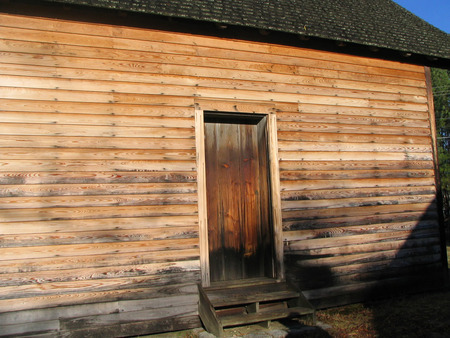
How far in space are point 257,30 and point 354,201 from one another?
310cm

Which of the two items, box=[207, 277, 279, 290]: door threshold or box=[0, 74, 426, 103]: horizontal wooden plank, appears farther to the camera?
box=[207, 277, 279, 290]: door threshold

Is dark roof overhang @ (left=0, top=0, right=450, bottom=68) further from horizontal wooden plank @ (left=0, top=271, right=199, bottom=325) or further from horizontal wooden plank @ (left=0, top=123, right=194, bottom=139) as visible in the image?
horizontal wooden plank @ (left=0, top=271, right=199, bottom=325)

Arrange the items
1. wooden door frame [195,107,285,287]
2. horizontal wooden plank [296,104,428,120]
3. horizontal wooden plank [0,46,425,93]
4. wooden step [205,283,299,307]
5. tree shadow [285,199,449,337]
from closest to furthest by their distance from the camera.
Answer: horizontal wooden plank [0,46,425,93], wooden step [205,283,299,307], wooden door frame [195,107,285,287], tree shadow [285,199,449,337], horizontal wooden plank [296,104,428,120]

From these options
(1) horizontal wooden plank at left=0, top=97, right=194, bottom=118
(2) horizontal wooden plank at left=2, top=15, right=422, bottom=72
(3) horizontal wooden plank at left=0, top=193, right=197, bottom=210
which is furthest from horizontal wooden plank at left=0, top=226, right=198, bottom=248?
(2) horizontal wooden plank at left=2, top=15, right=422, bottom=72

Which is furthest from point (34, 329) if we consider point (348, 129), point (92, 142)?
point (348, 129)

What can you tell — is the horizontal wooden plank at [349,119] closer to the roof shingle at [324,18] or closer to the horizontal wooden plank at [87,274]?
the roof shingle at [324,18]

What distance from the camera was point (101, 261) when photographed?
486 centimetres

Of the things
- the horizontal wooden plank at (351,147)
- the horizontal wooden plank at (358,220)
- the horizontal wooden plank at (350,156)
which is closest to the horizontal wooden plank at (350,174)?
the horizontal wooden plank at (350,156)

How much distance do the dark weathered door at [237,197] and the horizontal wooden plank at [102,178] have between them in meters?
0.58

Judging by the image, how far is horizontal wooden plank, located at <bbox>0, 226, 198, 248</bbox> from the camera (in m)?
4.61

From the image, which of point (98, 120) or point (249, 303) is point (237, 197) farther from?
point (98, 120)

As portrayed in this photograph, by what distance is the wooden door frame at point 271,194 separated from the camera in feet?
17.3

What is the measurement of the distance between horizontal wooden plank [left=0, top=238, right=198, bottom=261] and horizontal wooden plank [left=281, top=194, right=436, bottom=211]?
1.64 m

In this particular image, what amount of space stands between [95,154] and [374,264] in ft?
15.3
